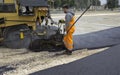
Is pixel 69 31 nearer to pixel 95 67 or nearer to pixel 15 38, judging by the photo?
pixel 15 38

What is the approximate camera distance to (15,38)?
431 inches

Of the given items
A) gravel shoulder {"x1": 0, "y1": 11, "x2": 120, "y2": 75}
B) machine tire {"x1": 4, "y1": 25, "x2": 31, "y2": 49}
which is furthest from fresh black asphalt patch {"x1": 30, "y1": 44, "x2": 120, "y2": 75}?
machine tire {"x1": 4, "y1": 25, "x2": 31, "y2": 49}

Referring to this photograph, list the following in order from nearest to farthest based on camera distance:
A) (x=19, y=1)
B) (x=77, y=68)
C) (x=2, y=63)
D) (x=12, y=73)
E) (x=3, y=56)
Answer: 1. (x=77, y=68)
2. (x=12, y=73)
3. (x=2, y=63)
4. (x=3, y=56)
5. (x=19, y=1)

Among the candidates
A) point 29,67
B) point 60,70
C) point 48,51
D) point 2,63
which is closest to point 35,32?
point 48,51

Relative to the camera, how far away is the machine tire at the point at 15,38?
10.8m

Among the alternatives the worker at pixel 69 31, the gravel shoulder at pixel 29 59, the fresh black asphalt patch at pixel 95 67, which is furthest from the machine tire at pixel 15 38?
the fresh black asphalt patch at pixel 95 67

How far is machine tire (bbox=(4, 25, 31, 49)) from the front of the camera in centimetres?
1080

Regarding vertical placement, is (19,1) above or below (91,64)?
Answer: above

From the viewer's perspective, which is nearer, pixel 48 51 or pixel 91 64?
pixel 91 64

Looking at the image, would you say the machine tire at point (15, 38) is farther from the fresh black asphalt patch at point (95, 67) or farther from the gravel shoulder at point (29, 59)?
the fresh black asphalt patch at point (95, 67)

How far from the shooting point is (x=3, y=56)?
9.70 meters

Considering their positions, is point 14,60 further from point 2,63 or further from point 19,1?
point 19,1

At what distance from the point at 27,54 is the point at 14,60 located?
101 cm

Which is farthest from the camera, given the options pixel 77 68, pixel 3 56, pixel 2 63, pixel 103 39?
pixel 103 39
